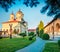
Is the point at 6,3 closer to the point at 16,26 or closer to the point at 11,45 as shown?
the point at 16,26

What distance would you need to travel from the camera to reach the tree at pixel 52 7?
11.0 ft

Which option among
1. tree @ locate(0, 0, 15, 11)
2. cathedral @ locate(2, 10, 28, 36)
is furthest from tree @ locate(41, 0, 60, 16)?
cathedral @ locate(2, 10, 28, 36)

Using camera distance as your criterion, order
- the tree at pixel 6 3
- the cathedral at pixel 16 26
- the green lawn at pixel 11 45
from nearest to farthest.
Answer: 1. the tree at pixel 6 3
2. the cathedral at pixel 16 26
3. the green lawn at pixel 11 45

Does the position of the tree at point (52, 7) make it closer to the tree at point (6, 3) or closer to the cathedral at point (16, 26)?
the tree at point (6, 3)

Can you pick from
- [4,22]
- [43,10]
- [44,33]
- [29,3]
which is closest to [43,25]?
[44,33]

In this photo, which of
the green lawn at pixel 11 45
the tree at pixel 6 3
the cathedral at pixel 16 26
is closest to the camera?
the tree at pixel 6 3

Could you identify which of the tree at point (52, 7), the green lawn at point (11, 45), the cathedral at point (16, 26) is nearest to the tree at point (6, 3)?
the tree at point (52, 7)

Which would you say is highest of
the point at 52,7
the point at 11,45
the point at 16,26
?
the point at 52,7

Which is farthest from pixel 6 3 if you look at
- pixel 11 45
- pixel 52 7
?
pixel 11 45

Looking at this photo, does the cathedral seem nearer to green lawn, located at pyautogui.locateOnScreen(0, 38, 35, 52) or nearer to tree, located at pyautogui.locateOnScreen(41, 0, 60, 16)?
green lawn, located at pyautogui.locateOnScreen(0, 38, 35, 52)

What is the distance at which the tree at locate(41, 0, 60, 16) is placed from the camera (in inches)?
132

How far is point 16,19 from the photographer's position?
5.58m

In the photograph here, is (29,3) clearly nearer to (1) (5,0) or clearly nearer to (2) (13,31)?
(1) (5,0)

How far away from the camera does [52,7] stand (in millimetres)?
3523
